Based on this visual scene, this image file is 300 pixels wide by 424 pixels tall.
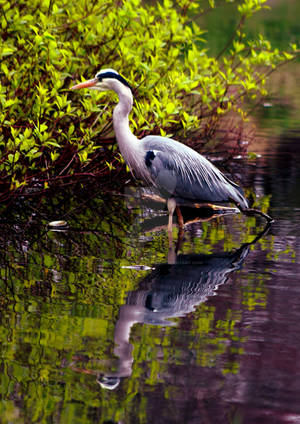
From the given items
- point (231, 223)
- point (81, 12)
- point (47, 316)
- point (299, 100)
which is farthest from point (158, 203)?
point (299, 100)

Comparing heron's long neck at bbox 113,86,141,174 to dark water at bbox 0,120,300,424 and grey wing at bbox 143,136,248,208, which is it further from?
dark water at bbox 0,120,300,424

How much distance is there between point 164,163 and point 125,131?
487 millimetres

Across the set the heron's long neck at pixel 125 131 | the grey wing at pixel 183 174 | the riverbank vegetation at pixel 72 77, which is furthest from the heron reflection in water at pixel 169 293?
the riverbank vegetation at pixel 72 77

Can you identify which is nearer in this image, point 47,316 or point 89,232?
point 47,316

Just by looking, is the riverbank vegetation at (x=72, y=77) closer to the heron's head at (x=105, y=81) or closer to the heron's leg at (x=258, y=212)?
the heron's head at (x=105, y=81)

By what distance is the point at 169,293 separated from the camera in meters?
6.80

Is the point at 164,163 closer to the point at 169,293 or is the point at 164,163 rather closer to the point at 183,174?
the point at 183,174

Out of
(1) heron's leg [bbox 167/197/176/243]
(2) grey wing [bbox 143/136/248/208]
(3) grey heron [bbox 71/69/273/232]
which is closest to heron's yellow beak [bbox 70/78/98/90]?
(3) grey heron [bbox 71/69/273/232]

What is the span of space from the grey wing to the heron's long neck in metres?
0.12

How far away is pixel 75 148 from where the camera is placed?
31.8 feet

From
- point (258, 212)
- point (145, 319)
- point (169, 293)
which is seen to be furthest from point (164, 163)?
point (145, 319)

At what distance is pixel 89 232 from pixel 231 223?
150 cm

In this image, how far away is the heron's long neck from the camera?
875cm

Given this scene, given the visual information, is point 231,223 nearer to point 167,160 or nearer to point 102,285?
point 167,160
